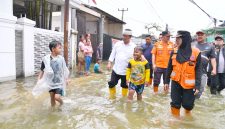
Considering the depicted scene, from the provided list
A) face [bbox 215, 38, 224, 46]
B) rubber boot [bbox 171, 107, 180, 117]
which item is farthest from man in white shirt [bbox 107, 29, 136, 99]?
face [bbox 215, 38, 224, 46]

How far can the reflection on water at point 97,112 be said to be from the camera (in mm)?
5871

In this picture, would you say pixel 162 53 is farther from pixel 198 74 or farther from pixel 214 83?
pixel 198 74

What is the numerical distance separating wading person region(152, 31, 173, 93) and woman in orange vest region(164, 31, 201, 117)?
10.5 feet

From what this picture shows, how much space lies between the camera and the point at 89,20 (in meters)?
26.3

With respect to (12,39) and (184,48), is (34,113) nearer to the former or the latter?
(184,48)

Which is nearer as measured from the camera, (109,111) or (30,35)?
(109,111)

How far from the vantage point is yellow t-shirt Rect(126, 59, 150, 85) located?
7379 mm

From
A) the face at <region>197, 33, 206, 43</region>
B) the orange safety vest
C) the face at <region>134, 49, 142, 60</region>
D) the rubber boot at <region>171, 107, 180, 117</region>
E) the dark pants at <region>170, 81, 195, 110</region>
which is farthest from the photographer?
the face at <region>197, 33, 206, 43</region>

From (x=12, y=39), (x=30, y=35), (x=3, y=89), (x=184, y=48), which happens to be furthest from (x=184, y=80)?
(x=30, y=35)

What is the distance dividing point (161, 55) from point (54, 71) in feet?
12.0

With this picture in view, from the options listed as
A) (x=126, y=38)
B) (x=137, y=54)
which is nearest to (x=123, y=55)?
(x=126, y=38)

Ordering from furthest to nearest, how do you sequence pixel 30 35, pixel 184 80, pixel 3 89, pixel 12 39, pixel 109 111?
pixel 30 35 → pixel 12 39 → pixel 3 89 → pixel 109 111 → pixel 184 80

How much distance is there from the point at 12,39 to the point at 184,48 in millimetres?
7228

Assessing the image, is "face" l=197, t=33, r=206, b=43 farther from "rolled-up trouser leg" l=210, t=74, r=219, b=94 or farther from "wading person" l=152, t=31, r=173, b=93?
"rolled-up trouser leg" l=210, t=74, r=219, b=94
